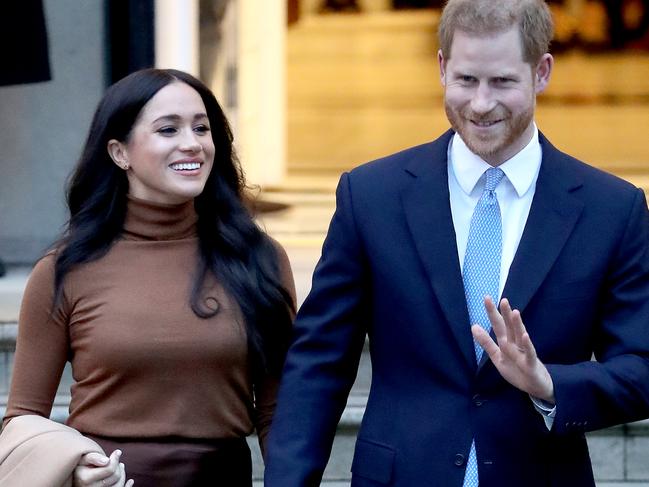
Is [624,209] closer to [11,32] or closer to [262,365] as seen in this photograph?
[262,365]

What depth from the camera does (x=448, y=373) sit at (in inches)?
125

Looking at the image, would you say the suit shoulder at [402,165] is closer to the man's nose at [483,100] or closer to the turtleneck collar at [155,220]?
the man's nose at [483,100]

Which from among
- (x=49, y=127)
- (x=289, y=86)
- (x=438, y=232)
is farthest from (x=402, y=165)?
(x=289, y=86)

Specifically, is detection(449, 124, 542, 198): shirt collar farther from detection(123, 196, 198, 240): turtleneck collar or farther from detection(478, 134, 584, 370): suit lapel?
detection(123, 196, 198, 240): turtleneck collar

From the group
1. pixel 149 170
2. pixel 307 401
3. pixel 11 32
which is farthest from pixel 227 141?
pixel 11 32

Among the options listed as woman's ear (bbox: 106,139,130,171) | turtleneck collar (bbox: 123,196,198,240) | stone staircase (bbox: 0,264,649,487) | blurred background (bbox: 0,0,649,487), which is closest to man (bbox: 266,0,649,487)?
turtleneck collar (bbox: 123,196,198,240)

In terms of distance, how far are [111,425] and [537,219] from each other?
1.16m

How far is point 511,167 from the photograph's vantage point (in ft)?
10.5

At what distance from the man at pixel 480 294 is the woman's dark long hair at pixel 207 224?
0.40m

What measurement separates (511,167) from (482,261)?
211 millimetres

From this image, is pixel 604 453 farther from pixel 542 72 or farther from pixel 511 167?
pixel 542 72

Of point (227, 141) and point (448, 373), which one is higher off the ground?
point (227, 141)

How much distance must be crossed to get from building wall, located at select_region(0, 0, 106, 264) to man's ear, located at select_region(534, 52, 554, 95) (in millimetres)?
3975

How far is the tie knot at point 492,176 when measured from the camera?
10.5 feet
